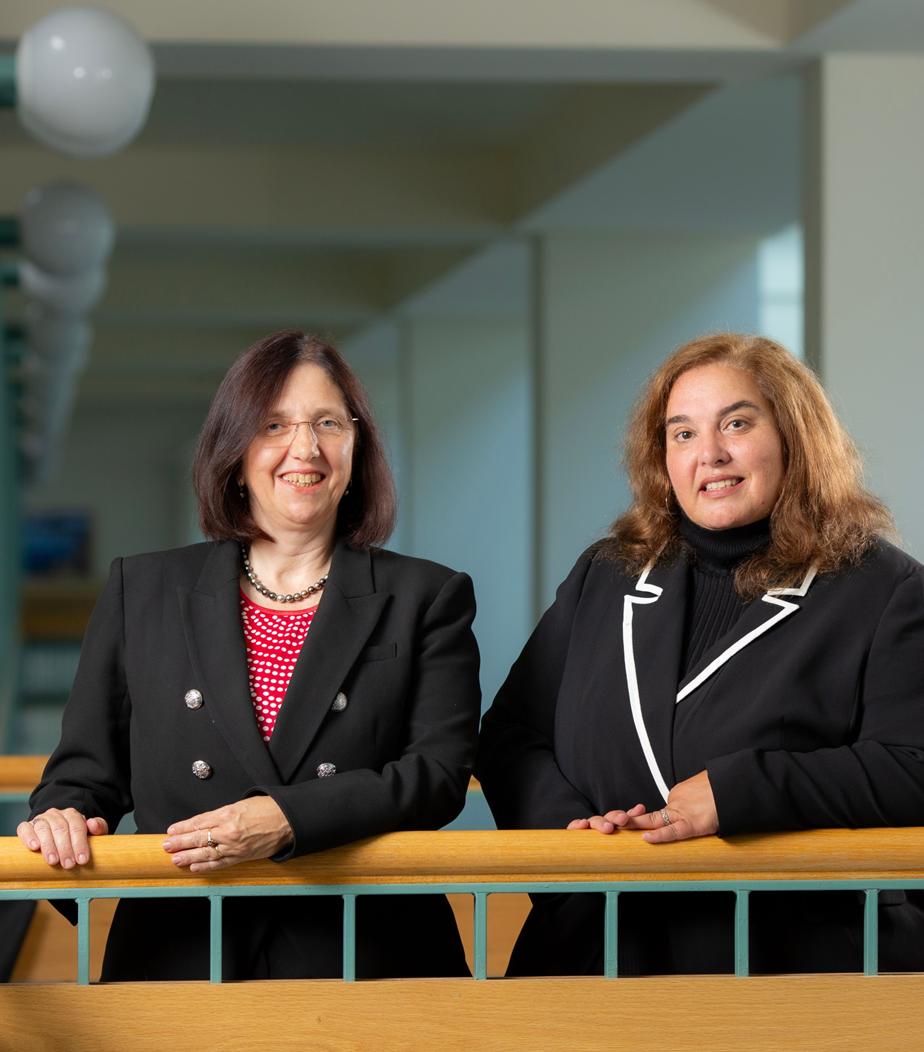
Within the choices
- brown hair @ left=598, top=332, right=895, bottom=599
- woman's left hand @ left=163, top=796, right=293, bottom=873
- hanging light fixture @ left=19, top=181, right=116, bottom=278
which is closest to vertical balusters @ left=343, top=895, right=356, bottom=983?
woman's left hand @ left=163, top=796, right=293, bottom=873

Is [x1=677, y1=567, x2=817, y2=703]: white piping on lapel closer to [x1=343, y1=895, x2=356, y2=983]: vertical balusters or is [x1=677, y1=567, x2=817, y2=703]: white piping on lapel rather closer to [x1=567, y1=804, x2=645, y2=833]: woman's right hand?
[x1=567, y1=804, x2=645, y2=833]: woman's right hand

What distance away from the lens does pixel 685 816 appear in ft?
6.02

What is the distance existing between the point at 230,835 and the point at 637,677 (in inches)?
27.9

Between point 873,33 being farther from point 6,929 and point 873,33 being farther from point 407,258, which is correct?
point 407,258

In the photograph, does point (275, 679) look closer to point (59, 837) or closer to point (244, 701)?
point (244, 701)

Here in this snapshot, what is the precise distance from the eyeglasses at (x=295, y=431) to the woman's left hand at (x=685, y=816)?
0.73 m

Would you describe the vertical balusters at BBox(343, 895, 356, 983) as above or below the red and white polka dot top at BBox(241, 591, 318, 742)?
below

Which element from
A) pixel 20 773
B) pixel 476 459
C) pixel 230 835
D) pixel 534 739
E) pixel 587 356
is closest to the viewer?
pixel 230 835

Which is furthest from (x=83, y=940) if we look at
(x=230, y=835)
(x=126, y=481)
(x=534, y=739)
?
(x=126, y=481)

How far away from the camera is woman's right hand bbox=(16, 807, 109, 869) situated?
1.68 metres

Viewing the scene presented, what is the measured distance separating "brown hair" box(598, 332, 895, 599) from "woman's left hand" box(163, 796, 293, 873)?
79cm

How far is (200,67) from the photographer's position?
4707mm

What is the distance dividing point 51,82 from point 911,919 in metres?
2.62

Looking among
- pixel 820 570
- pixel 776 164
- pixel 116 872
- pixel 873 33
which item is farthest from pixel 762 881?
pixel 776 164
